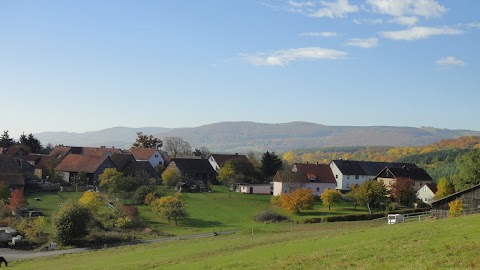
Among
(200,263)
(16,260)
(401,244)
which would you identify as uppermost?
(401,244)

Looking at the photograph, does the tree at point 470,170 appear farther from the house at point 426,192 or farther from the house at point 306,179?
the house at point 306,179

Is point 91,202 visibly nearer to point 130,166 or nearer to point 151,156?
point 130,166

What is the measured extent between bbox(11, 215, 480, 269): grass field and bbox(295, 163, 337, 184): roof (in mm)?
47348

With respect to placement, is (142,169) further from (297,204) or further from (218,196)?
(297,204)

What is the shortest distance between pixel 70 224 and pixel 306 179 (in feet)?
146

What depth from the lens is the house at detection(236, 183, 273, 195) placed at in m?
82.4

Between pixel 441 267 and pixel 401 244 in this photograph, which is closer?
pixel 441 267

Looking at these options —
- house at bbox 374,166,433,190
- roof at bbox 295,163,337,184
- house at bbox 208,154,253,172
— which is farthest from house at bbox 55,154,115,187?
house at bbox 374,166,433,190

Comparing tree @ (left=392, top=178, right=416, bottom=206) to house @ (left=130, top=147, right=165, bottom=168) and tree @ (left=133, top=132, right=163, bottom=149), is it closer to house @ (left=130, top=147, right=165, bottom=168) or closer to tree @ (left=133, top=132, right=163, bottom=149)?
house @ (left=130, top=147, right=165, bottom=168)

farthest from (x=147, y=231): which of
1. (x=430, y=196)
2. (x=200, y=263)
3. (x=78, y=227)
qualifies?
(x=430, y=196)

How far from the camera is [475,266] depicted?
1648cm

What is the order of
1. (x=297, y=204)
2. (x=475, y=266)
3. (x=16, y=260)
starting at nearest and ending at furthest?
(x=475, y=266)
(x=16, y=260)
(x=297, y=204)

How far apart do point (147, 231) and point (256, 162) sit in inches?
1997

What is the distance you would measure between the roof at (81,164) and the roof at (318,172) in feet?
106
